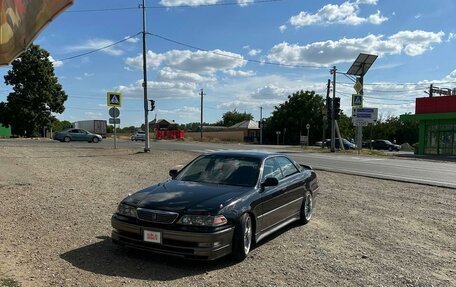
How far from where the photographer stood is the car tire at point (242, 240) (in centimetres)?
579

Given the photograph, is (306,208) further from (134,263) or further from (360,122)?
(360,122)

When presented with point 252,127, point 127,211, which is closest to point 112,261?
point 127,211

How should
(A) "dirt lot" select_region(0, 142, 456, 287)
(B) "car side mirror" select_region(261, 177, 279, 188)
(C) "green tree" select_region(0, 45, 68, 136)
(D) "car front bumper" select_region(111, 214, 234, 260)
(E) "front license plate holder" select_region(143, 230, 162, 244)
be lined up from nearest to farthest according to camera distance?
(A) "dirt lot" select_region(0, 142, 456, 287), (D) "car front bumper" select_region(111, 214, 234, 260), (E) "front license plate holder" select_region(143, 230, 162, 244), (B) "car side mirror" select_region(261, 177, 279, 188), (C) "green tree" select_region(0, 45, 68, 136)

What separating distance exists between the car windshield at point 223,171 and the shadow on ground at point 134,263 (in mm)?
1225

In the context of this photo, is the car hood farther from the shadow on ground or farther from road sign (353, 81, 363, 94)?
road sign (353, 81, 363, 94)

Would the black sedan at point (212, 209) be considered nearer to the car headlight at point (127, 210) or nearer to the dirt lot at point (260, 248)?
the car headlight at point (127, 210)

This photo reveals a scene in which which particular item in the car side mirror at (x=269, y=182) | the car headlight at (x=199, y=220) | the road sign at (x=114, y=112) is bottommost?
the car headlight at (x=199, y=220)

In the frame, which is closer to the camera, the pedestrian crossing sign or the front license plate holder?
the front license plate holder

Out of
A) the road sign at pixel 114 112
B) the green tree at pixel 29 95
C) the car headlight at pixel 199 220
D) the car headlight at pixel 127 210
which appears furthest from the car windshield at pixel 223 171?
the green tree at pixel 29 95

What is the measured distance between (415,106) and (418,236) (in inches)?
1652

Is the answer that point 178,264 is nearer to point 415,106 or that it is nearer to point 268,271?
point 268,271

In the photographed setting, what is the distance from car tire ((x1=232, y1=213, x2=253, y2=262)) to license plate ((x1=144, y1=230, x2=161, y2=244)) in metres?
0.91

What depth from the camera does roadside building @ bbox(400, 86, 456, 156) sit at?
1674 inches

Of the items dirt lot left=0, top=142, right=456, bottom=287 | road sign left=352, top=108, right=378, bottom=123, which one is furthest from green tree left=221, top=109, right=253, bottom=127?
dirt lot left=0, top=142, right=456, bottom=287
